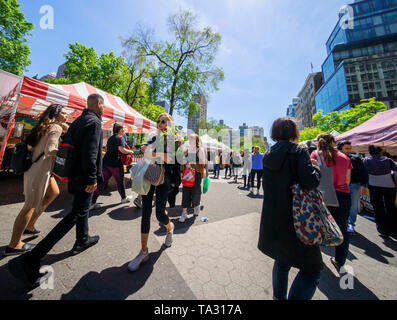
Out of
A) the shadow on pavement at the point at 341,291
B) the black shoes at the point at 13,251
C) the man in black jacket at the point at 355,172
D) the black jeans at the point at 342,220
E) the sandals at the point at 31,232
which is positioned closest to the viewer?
the shadow on pavement at the point at 341,291

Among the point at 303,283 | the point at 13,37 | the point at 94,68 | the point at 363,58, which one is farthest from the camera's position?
the point at 363,58

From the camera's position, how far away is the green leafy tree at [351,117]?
60.4 ft

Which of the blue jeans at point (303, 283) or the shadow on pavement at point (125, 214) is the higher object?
the shadow on pavement at point (125, 214)

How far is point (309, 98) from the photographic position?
59.2m

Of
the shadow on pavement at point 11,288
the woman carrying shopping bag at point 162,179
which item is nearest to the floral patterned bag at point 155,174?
the woman carrying shopping bag at point 162,179

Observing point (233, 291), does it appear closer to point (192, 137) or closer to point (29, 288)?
point (29, 288)

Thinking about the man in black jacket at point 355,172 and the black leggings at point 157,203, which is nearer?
the black leggings at point 157,203

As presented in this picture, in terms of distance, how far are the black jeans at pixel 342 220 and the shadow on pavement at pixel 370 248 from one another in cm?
104

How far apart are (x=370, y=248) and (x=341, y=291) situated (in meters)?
1.87

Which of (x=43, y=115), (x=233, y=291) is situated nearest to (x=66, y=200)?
(x=43, y=115)

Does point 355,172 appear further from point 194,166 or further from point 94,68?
point 94,68

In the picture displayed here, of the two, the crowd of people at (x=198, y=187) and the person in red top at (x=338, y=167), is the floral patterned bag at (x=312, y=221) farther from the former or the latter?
the person in red top at (x=338, y=167)

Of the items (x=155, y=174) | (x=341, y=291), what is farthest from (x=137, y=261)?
(x=341, y=291)

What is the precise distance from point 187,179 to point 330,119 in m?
27.7
